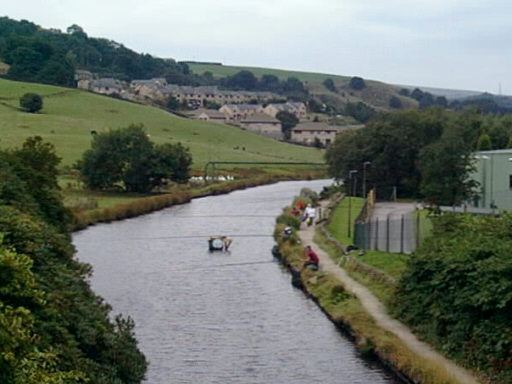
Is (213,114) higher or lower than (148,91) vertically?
lower

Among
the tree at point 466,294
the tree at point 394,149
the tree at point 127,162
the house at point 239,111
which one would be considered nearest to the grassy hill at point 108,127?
the tree at point 127,162

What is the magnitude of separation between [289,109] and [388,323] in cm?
16208

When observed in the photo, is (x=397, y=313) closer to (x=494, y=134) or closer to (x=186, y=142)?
(x=494, y=134)

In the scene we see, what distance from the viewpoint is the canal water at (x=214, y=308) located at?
2502 centimetres

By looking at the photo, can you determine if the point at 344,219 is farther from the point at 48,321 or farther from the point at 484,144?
the point at 48,321

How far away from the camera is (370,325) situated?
1088 inches

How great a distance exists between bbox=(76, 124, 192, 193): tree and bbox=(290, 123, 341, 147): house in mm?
70215

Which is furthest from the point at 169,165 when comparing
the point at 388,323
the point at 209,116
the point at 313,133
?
the point at 209,116

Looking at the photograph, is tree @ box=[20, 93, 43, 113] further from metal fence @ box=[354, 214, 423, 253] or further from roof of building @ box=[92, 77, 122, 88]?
metal fence @ box=[354, 214, 423, 253]

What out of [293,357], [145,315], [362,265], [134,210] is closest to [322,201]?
[134,210]

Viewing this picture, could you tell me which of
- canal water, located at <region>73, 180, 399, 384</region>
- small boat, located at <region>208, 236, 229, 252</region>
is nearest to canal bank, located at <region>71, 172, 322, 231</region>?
canal water, located at <region>73, 180, 399, 384</region>

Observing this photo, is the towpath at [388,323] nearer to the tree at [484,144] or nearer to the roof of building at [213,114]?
the tree at [484,144]

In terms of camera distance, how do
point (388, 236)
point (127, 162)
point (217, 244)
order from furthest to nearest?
point (127, 162) < point (217, 244) < point (388, 236)

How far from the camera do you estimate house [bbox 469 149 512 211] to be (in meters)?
51.0
